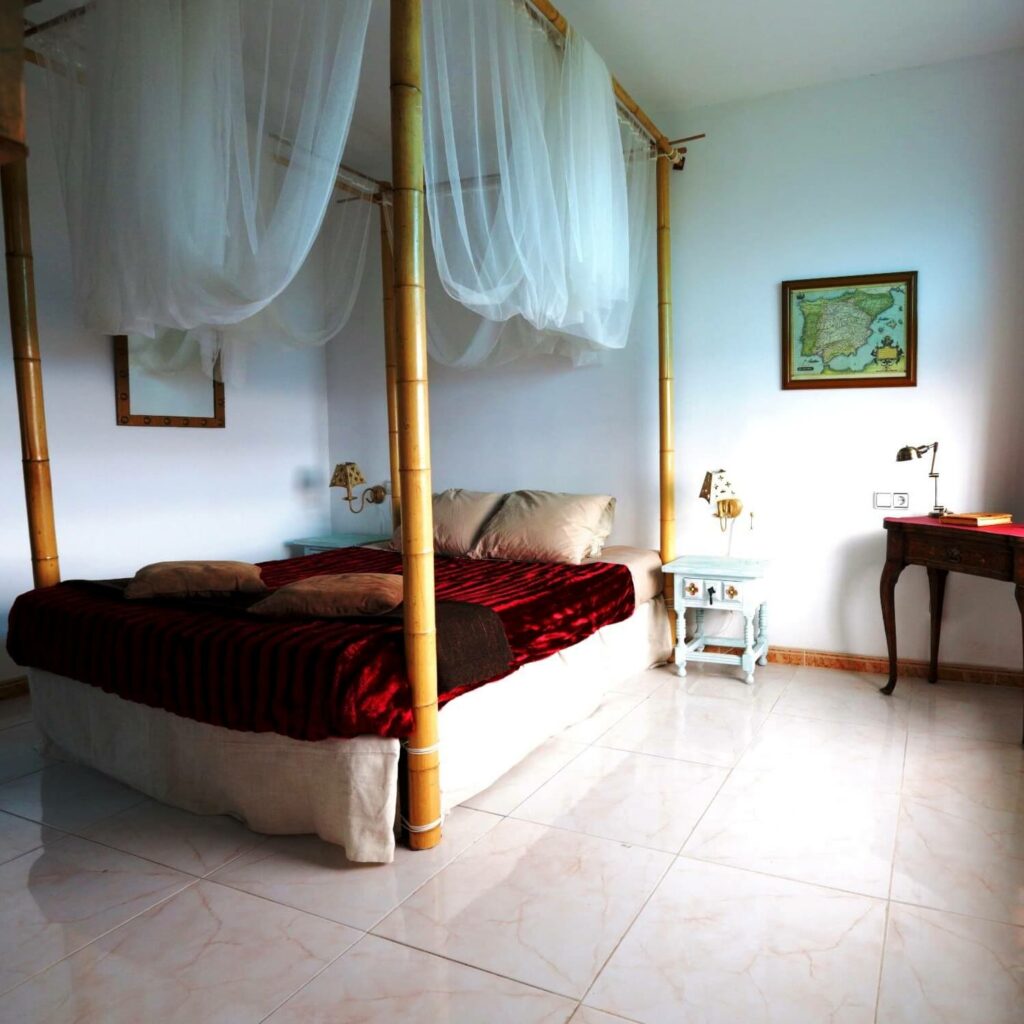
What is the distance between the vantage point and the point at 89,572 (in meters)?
3.71

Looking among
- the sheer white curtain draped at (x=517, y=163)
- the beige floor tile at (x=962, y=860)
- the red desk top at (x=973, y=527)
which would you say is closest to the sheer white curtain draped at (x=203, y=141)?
the sheer white curtain draped at (x=517, y=163)

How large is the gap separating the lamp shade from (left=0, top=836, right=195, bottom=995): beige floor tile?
8.53 ft

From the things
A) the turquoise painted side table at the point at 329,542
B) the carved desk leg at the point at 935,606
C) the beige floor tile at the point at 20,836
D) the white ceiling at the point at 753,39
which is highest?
the white ceiling at the point at 753,39

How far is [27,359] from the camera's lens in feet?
9.37

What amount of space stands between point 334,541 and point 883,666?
2.95m

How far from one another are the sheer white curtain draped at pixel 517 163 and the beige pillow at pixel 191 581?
1.22 m

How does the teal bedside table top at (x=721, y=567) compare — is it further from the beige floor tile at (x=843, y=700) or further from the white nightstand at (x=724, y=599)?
the beige floor tile at (x=843, y=700)

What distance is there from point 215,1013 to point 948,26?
4.03 m

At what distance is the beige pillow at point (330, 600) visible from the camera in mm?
2383

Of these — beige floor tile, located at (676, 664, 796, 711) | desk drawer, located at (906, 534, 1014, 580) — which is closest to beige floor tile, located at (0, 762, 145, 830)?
beige floor tile, located at (676, 664, 796, 711)

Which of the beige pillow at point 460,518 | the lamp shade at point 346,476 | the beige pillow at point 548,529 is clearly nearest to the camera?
the beige pillow at point 548,529

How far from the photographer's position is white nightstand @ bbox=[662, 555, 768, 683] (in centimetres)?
357

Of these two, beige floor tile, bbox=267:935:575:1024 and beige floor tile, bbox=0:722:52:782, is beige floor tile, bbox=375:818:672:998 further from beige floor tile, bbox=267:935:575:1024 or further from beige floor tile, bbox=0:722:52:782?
beige floor tile, bbox=0:722:52:782

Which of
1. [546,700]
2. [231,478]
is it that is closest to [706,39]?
[546,700]
